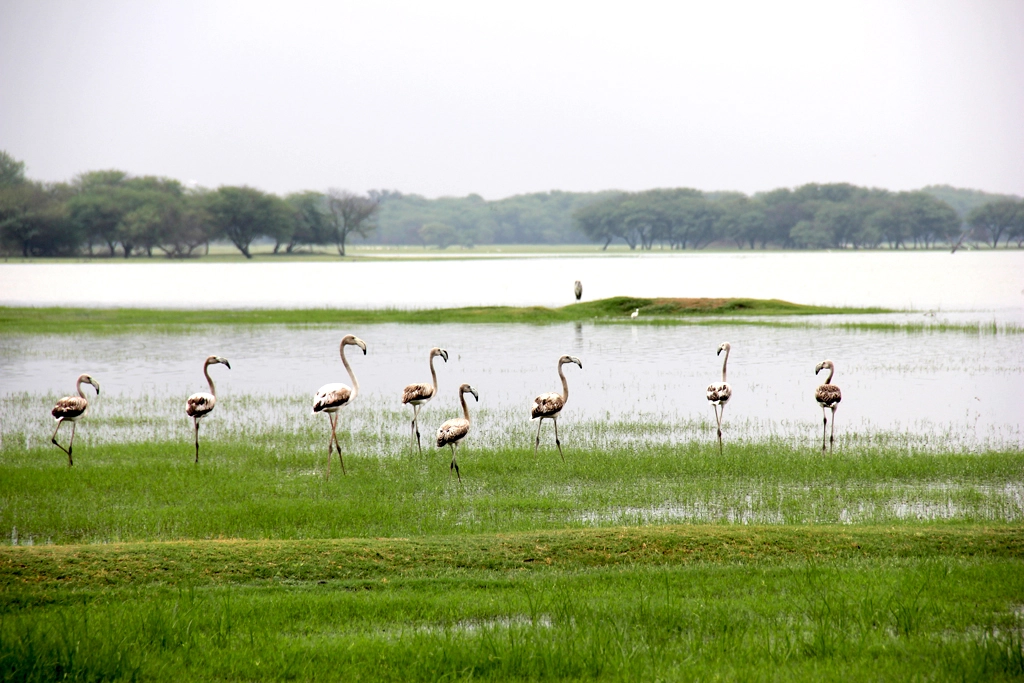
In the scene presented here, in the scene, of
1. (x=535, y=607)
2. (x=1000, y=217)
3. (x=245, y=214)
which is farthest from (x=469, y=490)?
(x=1000, y=217)

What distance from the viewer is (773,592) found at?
871 cm

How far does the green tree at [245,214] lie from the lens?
Result: 159125mm

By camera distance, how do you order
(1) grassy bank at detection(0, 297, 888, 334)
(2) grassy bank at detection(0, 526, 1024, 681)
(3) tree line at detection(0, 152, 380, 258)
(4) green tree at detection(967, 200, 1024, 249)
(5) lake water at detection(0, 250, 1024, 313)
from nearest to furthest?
(2) grassy bank at detection(0, 526, 1024, 681), (1) grassy bank at detection(0, 297, 888, 334), (5) lake water at detection(0, 250, 1024, 313), (3) tree line at detection(0, 152, 380, 258), (4) green tree at detection(967, 200, 1024, 249)

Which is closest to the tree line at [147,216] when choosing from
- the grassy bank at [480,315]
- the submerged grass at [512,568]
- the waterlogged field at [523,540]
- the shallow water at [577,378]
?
the grassy bank at [480,315]

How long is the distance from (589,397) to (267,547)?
14226 mm

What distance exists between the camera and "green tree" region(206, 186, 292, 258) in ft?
522

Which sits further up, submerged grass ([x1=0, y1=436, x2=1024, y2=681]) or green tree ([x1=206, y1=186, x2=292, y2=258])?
green tree ([x1=206, y1=186, x2=292, y2=258])

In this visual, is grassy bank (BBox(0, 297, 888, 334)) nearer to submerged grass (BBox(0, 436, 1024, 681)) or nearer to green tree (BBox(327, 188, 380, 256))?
submerged grass (BBox(0, 436, 1024, 681))

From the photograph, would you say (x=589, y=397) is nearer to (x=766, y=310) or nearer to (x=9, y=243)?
(x=766, y=310)

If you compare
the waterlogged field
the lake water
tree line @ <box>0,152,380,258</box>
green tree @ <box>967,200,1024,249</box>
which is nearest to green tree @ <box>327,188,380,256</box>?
tree line @ <box>0,152,380,258</box>

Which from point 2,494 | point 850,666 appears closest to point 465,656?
point 850,666

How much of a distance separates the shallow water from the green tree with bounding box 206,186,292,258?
123 meters

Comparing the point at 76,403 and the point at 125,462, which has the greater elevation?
the point at 76,403

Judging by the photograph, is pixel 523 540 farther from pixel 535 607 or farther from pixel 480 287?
pixel 480 287
